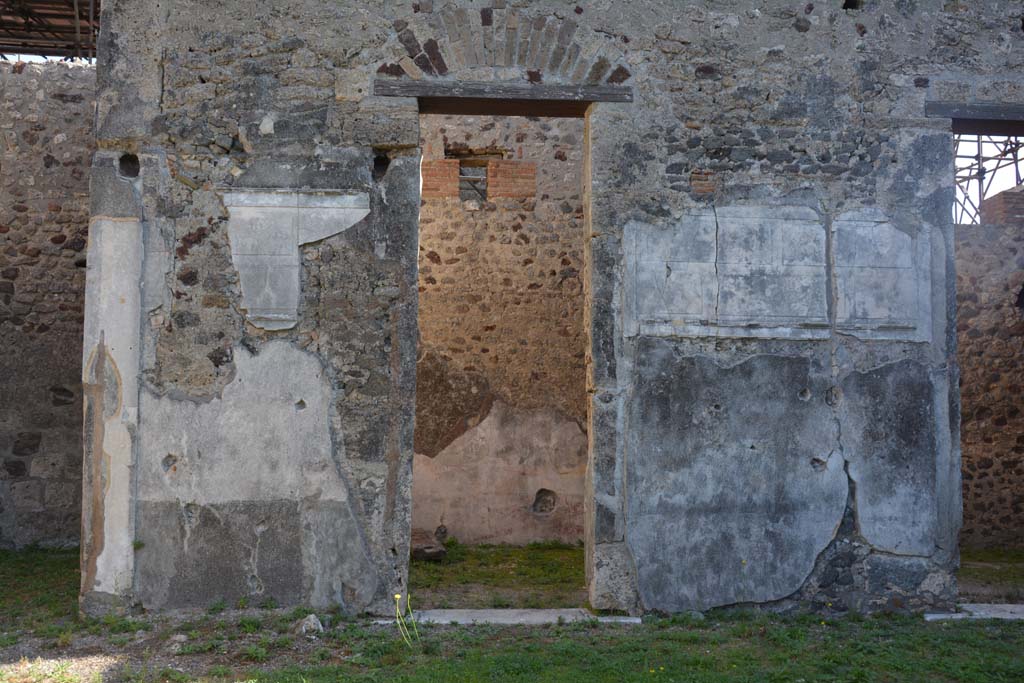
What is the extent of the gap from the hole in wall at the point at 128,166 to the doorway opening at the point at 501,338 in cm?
360

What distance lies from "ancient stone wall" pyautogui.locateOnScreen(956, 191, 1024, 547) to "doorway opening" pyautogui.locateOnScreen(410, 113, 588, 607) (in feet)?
11.9

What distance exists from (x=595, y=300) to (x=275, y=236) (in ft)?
6.13

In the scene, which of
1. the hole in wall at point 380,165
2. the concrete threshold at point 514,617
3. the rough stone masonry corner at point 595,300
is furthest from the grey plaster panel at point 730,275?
the concrete threshold at point 514,617

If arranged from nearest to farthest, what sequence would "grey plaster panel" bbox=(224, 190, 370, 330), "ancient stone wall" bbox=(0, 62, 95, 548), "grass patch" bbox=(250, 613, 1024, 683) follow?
1. "grass patch" bbox=(250, 613, 1024, 683)
2. "grey plaster panel" bbox=(224, 190, 370, 330)
3. "ancient stone wall" bbox=(0, 62, 95, 548)

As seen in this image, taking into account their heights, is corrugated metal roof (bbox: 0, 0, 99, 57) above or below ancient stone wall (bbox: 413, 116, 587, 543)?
above

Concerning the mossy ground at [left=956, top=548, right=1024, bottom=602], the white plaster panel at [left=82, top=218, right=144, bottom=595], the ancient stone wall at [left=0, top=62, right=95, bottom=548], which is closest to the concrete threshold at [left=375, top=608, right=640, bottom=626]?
the white plaster panel at [left=82, top=218, right=144, bottom=595]

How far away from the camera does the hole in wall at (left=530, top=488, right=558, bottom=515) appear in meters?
8.70

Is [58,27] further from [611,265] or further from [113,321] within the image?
[611,265]

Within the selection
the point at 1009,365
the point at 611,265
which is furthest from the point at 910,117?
the point at 1009,365

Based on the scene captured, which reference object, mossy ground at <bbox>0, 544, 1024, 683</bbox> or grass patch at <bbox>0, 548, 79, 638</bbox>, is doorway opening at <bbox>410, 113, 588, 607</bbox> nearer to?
grass patch at <bbox>0, 548, 79, 638</bbox>

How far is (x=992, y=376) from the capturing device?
8922 millimetres

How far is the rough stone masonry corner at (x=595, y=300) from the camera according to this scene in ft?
17.3

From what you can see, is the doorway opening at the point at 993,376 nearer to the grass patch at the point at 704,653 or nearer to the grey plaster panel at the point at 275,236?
the grass patch at the point at 704,653

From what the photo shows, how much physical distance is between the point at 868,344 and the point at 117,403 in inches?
171
